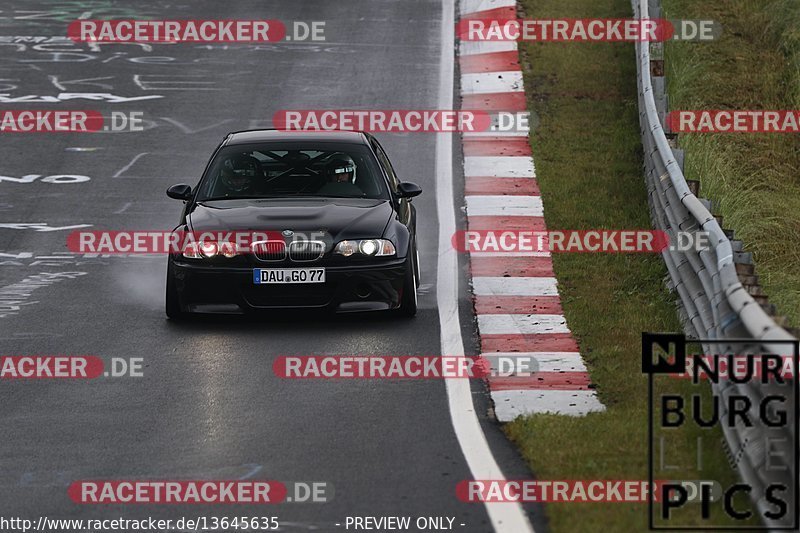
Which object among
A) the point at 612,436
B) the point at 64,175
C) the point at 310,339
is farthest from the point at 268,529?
the point at 64,175

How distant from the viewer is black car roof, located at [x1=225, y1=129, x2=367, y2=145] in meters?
13.6

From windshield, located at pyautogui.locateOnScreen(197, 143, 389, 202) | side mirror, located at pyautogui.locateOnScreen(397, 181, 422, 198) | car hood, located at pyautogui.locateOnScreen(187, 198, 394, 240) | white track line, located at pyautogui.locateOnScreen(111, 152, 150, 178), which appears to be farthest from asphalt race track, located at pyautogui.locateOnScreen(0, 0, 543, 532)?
windshield, located at pyautogui.locateOnScreen(197, 143, 389, 202)

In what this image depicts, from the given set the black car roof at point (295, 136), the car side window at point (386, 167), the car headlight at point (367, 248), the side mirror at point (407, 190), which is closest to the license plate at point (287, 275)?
the car headlight at point (367, 248)

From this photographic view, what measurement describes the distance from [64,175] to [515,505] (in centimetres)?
1237

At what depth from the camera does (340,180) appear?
1328 centimetres

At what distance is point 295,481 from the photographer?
7969 mm

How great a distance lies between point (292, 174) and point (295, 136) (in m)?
0.51

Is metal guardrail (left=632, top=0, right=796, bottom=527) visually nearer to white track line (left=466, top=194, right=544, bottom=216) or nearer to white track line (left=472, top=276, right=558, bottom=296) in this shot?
white track line (left=472, top=276, right=558, bottom=296)

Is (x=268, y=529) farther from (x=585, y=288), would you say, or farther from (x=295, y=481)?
(x=585, y=288)

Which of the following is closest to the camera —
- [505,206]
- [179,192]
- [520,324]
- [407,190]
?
[520,324]

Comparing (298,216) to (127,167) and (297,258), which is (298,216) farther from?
(127,167)

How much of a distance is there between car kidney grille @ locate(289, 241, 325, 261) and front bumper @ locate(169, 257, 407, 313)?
0.26 ft

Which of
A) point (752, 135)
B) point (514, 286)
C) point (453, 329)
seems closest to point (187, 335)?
point (453, 329)

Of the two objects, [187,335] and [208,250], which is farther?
[208,250]
